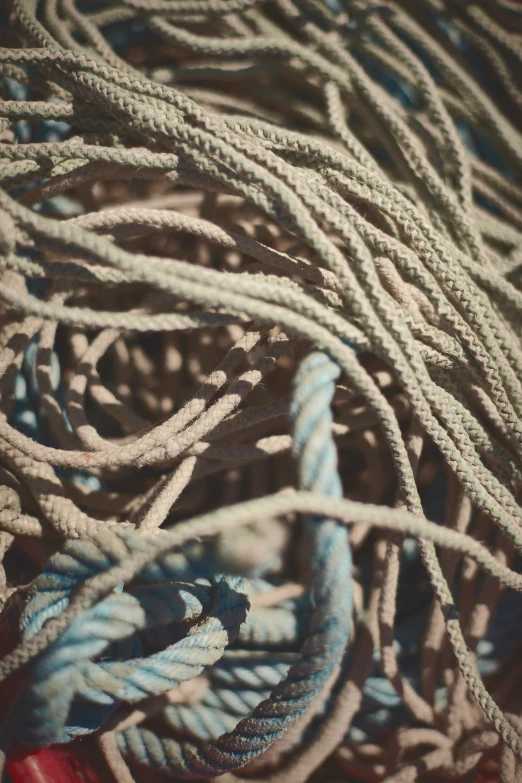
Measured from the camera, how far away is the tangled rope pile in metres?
0.38

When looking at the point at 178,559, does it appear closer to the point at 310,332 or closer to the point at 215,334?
the point at 310,332

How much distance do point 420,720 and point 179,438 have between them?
0.38 meters

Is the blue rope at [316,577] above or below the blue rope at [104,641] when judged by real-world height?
above

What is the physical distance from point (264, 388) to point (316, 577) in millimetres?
250

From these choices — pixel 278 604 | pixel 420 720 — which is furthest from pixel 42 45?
pixel 420 720

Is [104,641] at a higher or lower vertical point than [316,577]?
lower

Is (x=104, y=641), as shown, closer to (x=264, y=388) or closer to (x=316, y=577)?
(x=316, y=577)

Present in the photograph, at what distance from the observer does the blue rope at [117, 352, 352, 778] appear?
1.15 ft

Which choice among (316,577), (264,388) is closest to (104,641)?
(316,577)

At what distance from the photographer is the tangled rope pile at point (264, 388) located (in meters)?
0.38

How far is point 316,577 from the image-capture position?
357 mm

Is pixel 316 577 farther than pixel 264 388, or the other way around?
pixel 264 388

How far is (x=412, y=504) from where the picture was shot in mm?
465

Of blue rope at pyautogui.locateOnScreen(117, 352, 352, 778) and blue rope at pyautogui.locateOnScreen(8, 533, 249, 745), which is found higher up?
blue rope at pyautogui.locateOnScreen(117, 352, 352, 778)
